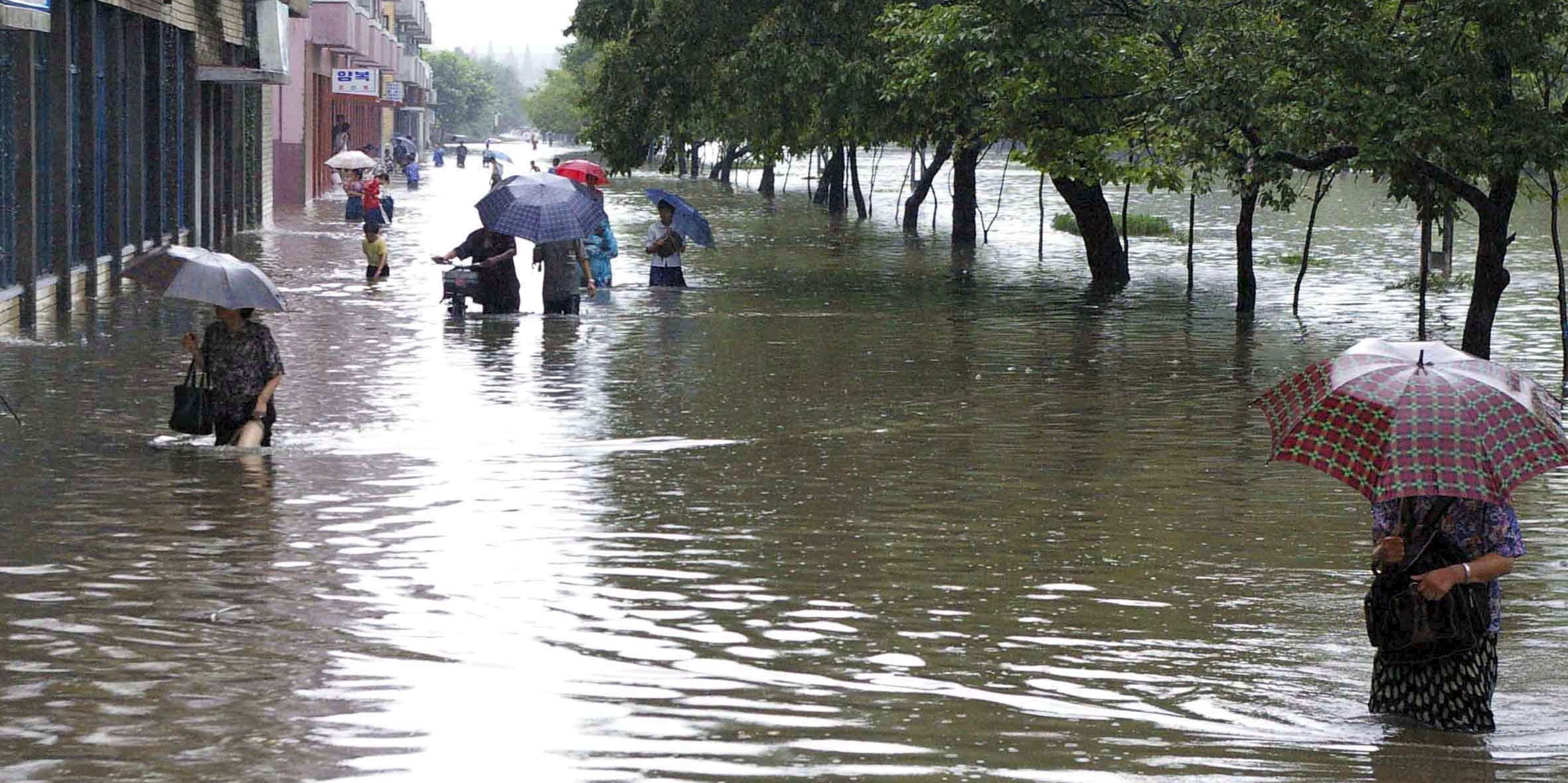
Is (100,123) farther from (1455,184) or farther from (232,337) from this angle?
(1455,184)

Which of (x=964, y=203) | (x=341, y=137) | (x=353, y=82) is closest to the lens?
(x=964, y=203)

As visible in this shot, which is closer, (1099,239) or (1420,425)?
(1420,425)

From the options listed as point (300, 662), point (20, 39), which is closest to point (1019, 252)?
point (20, 39)

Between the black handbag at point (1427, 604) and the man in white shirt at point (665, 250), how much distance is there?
59.2 feet

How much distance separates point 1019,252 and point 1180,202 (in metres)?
25.8

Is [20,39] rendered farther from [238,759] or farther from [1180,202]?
[1180,202]

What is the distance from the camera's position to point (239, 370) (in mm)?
12375

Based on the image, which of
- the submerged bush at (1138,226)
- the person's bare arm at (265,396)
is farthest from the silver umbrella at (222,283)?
the submerged bush at (1138,226)

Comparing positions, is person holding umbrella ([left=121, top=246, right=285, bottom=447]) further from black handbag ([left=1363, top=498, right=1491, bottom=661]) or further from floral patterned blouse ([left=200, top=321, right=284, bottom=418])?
black handbag ([left=1363, top=498, right=1491, bottom=661])

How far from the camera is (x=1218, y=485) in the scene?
1270 cm

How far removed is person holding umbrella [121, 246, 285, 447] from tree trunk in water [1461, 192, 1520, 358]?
10923 mm

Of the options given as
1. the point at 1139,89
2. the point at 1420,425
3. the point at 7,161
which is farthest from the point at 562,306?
the point at 1420,425

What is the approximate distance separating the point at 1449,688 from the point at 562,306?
663 inches

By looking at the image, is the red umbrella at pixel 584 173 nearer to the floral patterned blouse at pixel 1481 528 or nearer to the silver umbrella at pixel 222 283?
the silver umbrella at pixel 222 283
